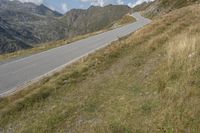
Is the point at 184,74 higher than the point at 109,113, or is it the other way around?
the point at 184,74

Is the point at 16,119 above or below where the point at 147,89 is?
below

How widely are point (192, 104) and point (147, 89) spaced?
252 centimetres

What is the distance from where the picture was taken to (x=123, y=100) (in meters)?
10.1

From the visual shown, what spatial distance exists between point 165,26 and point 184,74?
51.3 ft

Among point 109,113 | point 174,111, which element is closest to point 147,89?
point 109,113

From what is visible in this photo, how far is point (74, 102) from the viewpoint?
11.1 meters

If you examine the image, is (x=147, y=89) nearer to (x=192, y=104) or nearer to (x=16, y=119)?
(x=192, y=104)

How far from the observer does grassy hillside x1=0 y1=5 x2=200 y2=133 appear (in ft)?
26.7

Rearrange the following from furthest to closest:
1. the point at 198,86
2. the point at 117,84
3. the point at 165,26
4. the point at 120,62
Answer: the point at 165,26 < the point at 120,62 < the point at 117,84 < the point at 198,86

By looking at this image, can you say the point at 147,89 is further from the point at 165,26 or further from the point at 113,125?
the point at 165,26

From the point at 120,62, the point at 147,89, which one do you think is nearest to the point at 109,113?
the point at 147,89

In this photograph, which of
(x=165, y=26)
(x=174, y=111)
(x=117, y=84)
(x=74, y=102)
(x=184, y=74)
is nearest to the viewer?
(x=174, y=111)

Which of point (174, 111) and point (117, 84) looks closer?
point (174, 111)

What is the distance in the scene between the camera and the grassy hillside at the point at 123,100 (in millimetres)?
8125
